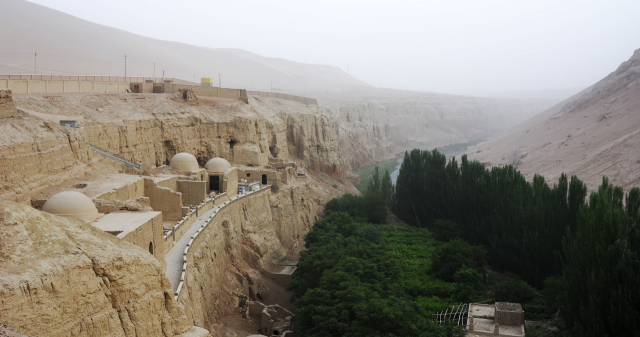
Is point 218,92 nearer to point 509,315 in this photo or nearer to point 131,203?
point 131,203

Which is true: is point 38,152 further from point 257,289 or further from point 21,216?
point 21,216

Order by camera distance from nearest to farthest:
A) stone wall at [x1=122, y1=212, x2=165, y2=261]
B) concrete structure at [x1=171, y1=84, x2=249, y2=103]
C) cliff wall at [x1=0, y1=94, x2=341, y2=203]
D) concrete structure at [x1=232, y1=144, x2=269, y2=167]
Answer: stone wall at [x1=122, y1=212, x2=165, y2=261], cliff wall at [x1=0, y1=94, x2=341, y2=203], concrete structure at [x1=232, y1=144, x2=269, y2=167], concrete structure at [x1=171, y1=84, x2=249, y2=103]

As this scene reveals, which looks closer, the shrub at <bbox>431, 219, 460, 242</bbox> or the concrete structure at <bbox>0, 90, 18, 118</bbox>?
the concrete structure at <bbox>0, 90, 18, 118</bbox>

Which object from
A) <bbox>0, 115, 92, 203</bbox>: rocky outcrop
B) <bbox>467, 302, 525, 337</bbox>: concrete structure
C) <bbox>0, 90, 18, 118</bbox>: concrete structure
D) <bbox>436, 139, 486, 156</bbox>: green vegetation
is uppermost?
<bbox>0, 90, 18, 118</bbox>: concrete structure

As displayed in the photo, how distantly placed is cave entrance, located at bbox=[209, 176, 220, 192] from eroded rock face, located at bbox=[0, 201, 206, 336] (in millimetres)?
24549

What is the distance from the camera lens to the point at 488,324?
24188 millimetres

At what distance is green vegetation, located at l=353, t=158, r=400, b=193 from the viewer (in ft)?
220

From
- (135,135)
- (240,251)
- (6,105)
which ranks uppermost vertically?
(6,105)

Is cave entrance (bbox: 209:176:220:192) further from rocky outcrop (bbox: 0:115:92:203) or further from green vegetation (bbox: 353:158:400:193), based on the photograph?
green vegetation (bbox: 353:158:400:193)

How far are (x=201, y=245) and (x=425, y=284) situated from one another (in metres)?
11.7

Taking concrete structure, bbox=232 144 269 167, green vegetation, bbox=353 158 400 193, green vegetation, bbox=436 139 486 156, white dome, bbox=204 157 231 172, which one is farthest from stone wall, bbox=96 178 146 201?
green vegetation, bbox=436 139 486 156

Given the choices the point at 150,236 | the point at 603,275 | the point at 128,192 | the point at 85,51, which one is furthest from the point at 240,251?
the point at 85,51

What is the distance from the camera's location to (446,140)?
12988 cm

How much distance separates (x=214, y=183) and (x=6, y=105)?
1352 centimetres
